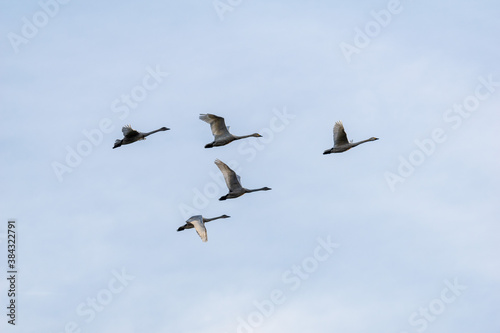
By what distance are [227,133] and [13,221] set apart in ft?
56.5

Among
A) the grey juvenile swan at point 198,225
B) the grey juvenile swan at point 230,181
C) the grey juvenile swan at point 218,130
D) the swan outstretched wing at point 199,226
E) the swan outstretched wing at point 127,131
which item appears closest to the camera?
the swan outstretched wing at point 199,226

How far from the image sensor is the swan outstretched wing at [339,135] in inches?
3324

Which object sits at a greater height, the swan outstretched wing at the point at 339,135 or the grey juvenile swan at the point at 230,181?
the swan outstretched wing at the point at 339,135

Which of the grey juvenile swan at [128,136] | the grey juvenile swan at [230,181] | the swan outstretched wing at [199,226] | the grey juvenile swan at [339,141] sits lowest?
the swan outstretched wing at [199,226]

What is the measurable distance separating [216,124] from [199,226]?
9.10 metres

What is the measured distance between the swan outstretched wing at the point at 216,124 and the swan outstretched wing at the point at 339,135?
7.83 metres

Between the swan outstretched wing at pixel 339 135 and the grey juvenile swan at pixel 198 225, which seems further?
the swan outstretched wing at pixel 339 135

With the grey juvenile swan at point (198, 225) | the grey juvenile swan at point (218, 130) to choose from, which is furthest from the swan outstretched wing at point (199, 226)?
the grey juvenile swan at point (218, 130)

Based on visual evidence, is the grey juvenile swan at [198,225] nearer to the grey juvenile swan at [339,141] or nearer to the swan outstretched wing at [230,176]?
Answer: the swan outstretched wing at [230,176]

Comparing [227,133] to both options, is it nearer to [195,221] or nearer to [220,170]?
[220,170]

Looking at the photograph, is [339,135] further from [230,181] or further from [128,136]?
[128,136]

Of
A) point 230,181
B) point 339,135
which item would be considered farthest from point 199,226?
point 339,135

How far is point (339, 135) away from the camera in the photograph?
84.8 meters

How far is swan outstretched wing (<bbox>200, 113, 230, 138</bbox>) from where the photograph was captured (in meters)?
83.6
